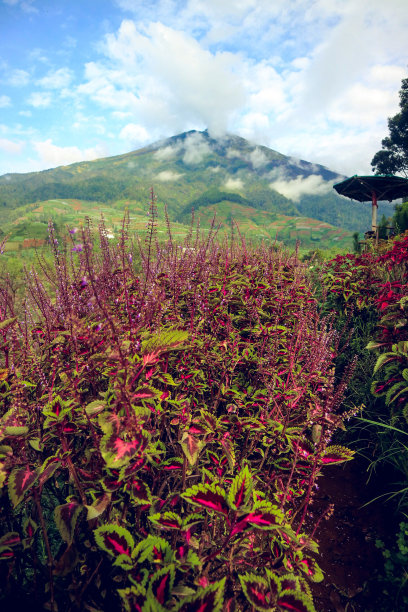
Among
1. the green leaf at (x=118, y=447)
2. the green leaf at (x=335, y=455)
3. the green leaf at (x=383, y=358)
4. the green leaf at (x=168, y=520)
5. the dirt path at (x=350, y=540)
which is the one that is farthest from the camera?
the green leaf at (x=383, y=358)

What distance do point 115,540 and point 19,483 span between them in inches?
17.8

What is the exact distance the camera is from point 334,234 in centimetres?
9850

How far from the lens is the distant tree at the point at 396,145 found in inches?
1213

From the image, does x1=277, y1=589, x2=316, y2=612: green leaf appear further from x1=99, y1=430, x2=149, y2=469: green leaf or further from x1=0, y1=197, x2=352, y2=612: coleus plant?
x1=99, y1=430, x2=149, y2=469: green leaf

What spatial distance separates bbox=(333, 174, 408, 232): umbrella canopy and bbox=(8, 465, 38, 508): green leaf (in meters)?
14.6

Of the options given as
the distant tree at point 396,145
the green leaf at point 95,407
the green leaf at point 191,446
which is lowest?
the green leaf at point 191,446

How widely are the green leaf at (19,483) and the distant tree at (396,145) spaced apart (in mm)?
41275

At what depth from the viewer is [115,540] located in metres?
1.18

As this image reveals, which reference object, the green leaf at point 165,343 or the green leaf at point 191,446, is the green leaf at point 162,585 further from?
the green leaf at point 165,343

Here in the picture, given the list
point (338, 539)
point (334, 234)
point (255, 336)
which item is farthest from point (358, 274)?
point (334, 234)

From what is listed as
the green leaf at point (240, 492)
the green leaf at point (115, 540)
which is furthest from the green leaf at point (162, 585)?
the green leaf at point (240, 492)

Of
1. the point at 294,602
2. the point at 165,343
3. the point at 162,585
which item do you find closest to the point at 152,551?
the point at 162,585

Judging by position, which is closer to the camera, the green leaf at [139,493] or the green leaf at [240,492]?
the green leaf at [240,492]

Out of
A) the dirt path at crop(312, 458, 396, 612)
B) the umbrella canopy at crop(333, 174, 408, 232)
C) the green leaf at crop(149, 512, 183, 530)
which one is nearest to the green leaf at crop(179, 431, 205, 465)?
the green leaf at crop(149, 512, 183, 530)
